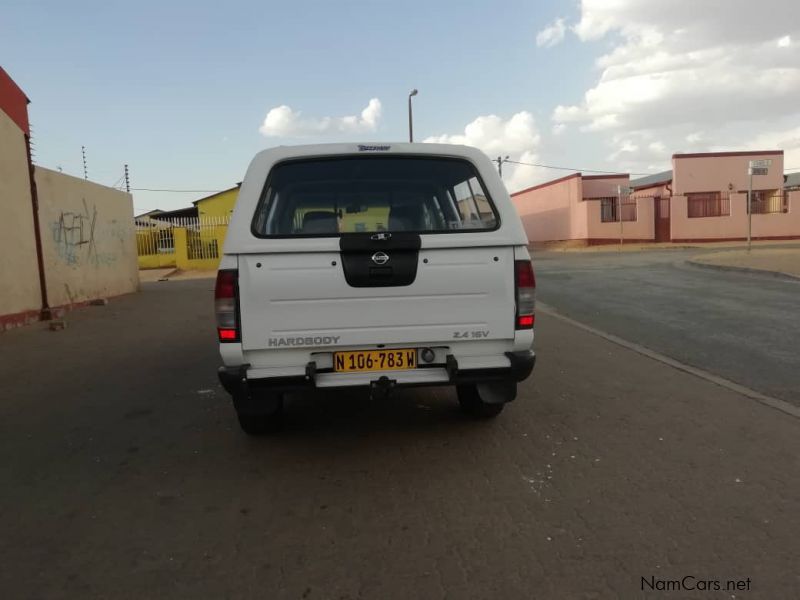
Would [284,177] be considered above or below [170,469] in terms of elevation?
above

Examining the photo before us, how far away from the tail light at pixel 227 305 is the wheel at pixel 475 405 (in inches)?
70.6

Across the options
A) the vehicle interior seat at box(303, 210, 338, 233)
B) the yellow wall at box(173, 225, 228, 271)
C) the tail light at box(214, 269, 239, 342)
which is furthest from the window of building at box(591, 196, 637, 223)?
the tail light at box(214, 269, 239, 342)

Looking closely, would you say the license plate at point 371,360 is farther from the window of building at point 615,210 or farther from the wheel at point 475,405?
the window of building at point 615,210

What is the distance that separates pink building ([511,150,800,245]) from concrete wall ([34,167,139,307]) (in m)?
29.3

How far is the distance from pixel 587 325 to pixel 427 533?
22.1 ft

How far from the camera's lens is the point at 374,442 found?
4.09m

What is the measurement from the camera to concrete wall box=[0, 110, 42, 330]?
9523mm

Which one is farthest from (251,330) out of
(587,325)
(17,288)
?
(17,288)

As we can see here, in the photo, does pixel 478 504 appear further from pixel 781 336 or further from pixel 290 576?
pixel 781 336

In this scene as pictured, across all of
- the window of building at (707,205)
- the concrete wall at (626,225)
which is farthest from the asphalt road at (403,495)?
the window of building at (707,205)

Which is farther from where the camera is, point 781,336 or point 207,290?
point 207,290

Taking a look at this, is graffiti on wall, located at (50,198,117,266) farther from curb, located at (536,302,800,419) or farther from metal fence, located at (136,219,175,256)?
metal fence, located at (136,219,175,256)

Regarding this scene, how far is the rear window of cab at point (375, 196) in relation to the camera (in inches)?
151

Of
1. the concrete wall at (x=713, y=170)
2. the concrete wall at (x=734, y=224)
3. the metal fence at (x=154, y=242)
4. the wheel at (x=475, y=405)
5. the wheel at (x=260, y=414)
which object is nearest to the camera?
the wheel at (x=260, y=414)
